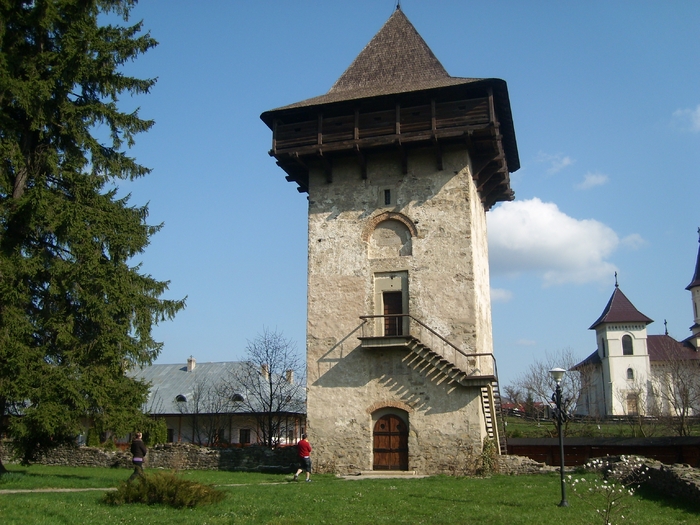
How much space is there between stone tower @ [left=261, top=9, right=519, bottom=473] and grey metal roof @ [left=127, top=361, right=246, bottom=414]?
743 inches

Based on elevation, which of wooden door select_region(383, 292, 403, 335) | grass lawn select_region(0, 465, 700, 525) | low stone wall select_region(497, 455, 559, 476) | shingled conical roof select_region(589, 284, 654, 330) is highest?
shingled conical roof select_region(589, 284, 654, 330)

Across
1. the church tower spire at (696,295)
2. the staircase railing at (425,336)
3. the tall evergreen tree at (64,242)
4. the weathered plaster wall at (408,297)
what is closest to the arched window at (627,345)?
the church tower spire at (696,295)

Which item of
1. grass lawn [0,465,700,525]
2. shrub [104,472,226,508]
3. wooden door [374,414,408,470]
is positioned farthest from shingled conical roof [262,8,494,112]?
shrub [104,472,226,508]

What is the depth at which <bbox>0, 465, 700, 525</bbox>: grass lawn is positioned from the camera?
10047 millimetres

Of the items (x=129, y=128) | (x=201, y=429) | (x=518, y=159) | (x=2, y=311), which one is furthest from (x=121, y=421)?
(x=201, y=429)

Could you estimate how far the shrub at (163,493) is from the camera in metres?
11.2

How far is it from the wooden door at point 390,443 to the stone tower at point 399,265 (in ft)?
0.10

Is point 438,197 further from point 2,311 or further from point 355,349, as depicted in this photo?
point 2,311

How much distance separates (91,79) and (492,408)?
14.9 meters

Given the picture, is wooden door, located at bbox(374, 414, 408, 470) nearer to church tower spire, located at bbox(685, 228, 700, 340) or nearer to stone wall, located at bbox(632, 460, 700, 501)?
stone wall, located at bbox(632, 460, 700, 501)

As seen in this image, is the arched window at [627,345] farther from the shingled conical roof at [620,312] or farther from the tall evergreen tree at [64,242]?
the tall evergreen tree at [64,242]

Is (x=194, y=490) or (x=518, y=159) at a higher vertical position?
(x=518, y=159)

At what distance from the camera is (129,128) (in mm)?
17984

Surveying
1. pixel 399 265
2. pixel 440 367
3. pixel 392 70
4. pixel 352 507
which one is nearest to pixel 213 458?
pixel 440 367
